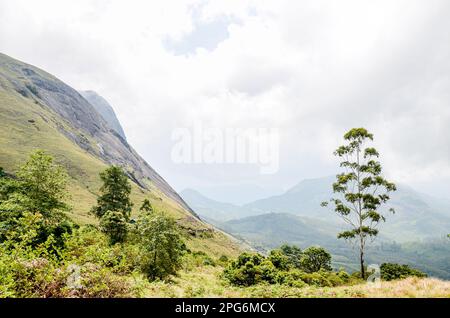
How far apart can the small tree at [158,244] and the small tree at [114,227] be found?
1168 centimetres

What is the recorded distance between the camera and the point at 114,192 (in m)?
45.0

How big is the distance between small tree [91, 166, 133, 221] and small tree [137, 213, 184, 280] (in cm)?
2196

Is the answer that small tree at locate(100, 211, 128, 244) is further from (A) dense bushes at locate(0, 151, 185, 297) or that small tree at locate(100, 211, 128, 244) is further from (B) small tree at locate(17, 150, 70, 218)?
A: (B) small tree at locate(17, 150, 70, 218)

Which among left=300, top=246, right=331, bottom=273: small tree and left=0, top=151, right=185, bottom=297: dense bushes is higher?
left=0, top=151, right=185, bottom=297: dense bushes

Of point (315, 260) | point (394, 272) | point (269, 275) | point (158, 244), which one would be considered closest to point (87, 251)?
point (158, 244)

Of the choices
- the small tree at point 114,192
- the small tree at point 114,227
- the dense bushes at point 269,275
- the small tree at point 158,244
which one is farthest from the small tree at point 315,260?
the small tree at point 158,244

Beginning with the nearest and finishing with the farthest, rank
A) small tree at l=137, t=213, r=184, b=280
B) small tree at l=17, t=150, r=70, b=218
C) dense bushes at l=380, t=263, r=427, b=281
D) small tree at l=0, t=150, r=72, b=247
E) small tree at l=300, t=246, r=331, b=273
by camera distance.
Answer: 1. small tree at l=137, t=213, r=184, b=280
2. small tree at l=0, t=150, r=72, b=247
3. small tree at l=17, t=150, r=70, b=218
4. dense bushes at l=380, t=263, r=427, b=281
5. small tree at l=300, t=246, r=331, b=273

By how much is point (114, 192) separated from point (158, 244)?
25555 mm

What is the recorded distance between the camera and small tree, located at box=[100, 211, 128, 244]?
33.8 metres

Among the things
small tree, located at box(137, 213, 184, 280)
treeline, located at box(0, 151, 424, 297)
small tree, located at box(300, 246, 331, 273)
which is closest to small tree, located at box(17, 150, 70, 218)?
treeline, located at box(0, 151, 424, 297)
